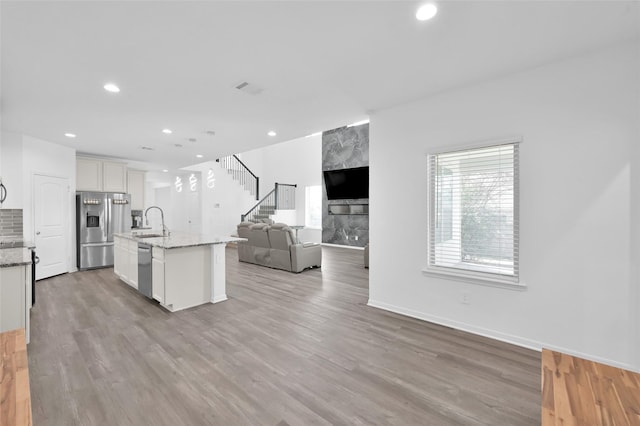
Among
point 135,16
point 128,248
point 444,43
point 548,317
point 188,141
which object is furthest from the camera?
point 188,141

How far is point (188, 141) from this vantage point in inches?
220

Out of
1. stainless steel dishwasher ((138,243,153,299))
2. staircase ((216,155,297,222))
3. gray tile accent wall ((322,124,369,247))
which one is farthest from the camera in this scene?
staircase ((216,155,297,222))

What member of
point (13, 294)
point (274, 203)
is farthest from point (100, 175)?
point (274, 203)

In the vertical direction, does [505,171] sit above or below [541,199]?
above

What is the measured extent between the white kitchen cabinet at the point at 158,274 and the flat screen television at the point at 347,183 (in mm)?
6562

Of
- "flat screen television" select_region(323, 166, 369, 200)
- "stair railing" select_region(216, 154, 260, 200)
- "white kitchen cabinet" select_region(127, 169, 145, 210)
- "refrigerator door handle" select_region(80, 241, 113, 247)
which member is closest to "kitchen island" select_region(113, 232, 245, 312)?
"refrigerator door handle" select_region(80, 241, 113, 247)

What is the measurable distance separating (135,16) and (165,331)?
2996 millimetres

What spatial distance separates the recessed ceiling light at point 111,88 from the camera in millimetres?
3105

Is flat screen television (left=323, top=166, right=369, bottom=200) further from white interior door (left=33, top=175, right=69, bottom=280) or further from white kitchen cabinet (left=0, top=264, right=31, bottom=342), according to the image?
white kitchen cabinet (left=0, top=264, right=31, bottom=342)

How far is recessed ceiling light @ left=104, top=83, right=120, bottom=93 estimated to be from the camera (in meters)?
3.11

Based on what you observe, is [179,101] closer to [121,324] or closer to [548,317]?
[121,324]

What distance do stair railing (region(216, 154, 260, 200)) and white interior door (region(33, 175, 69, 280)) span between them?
204 inches

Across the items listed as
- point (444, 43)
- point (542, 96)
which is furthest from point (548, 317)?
point (444, 43)

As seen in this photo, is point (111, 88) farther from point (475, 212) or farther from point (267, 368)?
point (475, 212)
